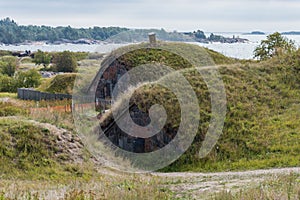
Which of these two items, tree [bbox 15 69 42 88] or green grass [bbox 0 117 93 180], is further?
tree [bbox 15 69 42 88]

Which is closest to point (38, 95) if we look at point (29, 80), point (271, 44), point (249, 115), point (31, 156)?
point (29, 80)

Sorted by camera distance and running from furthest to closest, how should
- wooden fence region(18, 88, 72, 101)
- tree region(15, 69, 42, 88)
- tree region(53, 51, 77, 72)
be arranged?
tree region(53, 51, 77, 72) < tree region(15, 69, 42, 88) < wooden fence region(18, 88, 72, 101)

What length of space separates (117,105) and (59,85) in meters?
24.1

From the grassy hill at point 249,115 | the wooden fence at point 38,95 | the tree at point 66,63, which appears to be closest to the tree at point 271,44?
the grassy hill at point 249,115

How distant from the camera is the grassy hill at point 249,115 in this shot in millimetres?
17000

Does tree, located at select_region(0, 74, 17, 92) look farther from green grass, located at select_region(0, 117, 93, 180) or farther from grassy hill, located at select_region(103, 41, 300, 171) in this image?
green grass, located at select_region(0, 117, 93, 180)

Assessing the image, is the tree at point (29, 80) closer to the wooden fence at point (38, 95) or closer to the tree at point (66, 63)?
the wooden fence at point (38, 95)

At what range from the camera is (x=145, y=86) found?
2298 centimetres

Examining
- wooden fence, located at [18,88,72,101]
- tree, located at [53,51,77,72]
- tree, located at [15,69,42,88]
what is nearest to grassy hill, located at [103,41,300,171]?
wooden fence, located at [18,88,72,101]

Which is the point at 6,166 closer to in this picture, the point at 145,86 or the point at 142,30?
the point at 145,86

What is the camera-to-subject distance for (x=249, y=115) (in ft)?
67.0

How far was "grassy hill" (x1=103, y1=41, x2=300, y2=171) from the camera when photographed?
17.0 m

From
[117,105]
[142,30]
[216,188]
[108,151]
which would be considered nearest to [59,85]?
[142,30]

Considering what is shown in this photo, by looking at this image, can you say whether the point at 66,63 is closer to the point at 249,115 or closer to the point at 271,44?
the point at 271,44
